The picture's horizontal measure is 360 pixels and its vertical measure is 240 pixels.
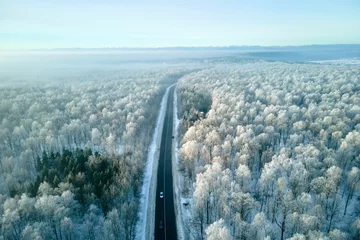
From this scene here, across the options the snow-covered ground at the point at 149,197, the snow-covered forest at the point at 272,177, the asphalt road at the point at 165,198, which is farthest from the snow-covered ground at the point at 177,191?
the snow-covered ground at the point at 149,197

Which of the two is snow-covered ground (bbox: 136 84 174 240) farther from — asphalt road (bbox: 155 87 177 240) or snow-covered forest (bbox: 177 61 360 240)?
snow-covered forest (bbox: 177 61 360 240)

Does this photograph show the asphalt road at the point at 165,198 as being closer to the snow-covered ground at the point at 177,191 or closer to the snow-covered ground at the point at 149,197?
the snow-covered ground at the point at 177,191

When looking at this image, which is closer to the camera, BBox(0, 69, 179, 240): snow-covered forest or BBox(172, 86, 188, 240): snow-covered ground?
BBox(0, 69, 179, 240): snow-covered forest

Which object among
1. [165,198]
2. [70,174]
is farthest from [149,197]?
Result: [70,174]

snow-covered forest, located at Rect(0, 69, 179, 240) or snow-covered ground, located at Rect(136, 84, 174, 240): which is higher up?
snow-covered forest, located at Rect(0, 69, 179, 240)

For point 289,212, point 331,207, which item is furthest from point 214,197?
point 331,207

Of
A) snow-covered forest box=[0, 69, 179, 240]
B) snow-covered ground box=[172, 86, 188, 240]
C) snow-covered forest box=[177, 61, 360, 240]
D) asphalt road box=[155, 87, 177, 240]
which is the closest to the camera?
snow-covered forest box=[177, 61, 360, 240]

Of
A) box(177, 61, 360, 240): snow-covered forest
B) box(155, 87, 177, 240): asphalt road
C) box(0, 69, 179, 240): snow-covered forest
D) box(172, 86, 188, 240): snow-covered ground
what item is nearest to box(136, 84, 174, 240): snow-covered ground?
box(155, 87, 177, 240): asphalt road

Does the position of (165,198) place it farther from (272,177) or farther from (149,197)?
(272,177)

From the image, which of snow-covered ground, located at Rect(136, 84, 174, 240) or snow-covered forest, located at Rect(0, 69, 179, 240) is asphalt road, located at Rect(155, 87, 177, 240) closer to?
snow-covered ground, located at Rect(136, 84, 174, 240)

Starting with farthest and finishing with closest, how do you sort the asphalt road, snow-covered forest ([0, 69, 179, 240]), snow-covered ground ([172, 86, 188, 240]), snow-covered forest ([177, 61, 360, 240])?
snow-covered ground ([172, 86, 188, 240]) → the asphalt road → snow-covered forest ([0, 69, 179, 240]) → snow-covered forest ([177, 61, 360, 240])
